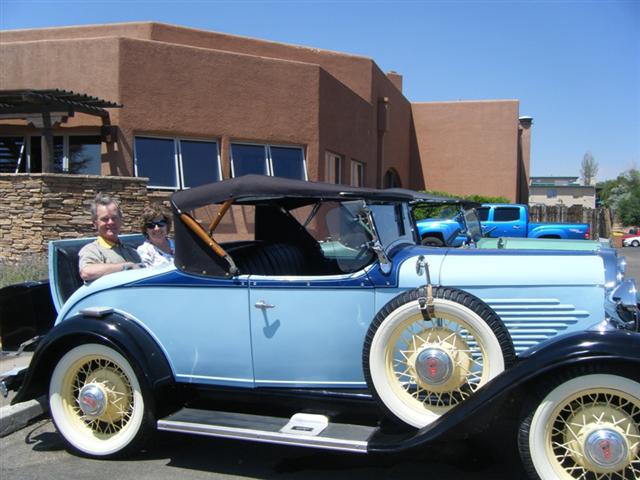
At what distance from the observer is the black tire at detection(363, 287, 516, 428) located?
3.03 meters

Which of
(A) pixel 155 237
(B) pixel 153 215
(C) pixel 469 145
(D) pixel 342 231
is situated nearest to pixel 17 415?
(A) pixel 155 237

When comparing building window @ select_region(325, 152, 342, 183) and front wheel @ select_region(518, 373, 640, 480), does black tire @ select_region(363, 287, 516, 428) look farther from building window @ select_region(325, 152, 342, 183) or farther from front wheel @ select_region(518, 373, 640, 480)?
building window @ select_region(325, 152, 342, 183)

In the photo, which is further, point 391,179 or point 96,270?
point 391,179

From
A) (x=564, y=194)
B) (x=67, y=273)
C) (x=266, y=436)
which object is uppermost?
(x=564, y=194)

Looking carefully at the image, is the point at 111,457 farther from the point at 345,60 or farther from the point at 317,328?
the point at 345,60

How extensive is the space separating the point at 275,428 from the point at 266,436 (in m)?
0.11

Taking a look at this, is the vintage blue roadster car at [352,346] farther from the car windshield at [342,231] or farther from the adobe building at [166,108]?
the adobe building at [166,108]

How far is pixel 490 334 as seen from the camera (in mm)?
3012

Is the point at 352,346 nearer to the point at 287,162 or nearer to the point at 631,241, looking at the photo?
the point at 287,162

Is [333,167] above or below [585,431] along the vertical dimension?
above

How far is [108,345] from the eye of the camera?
3.66m

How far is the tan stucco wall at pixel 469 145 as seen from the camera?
25.5 meters

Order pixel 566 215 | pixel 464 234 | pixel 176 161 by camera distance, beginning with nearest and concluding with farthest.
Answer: pixel 464 234
pixel 176 161
pixel 566 215

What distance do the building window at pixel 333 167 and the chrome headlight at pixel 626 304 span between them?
38.4 ft
